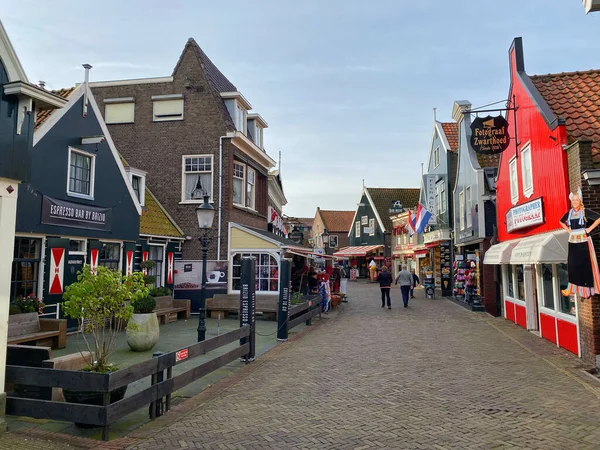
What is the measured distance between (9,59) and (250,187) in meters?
15.6

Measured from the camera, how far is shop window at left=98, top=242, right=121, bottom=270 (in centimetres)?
1412

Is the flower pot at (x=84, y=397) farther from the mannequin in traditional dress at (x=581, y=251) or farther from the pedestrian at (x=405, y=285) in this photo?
the pedestrian at (x=405, y=285)

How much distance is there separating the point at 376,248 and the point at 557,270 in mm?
35602

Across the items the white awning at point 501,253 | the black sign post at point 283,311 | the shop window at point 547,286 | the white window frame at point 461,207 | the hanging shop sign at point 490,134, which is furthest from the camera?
the white window frame at point 461,207

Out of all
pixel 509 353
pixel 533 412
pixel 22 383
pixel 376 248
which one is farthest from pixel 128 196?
pixel 376 248

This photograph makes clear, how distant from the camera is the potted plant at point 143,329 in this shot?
10.5 meters

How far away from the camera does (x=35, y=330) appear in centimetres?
1030

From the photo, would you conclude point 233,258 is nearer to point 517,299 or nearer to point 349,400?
point 517,299

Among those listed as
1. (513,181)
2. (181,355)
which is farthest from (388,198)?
(181,355)

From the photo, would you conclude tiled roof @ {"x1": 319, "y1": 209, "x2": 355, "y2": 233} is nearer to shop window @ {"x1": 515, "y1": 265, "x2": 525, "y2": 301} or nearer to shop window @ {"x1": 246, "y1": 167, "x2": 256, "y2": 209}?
shop window @ {"x1": 246, "y1": 167, "x2": 256, "y2": 209}

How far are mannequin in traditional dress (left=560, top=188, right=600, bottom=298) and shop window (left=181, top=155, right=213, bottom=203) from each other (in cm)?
1328

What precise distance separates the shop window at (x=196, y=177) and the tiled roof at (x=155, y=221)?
42.1 inches

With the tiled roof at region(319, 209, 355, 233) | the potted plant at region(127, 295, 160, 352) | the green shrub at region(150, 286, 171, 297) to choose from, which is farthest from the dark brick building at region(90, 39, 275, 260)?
the tiled roof at region(319, 209, 355, 233)

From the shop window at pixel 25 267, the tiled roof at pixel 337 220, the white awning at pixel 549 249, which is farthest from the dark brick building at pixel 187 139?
the tiled roof at pixel 337 220
